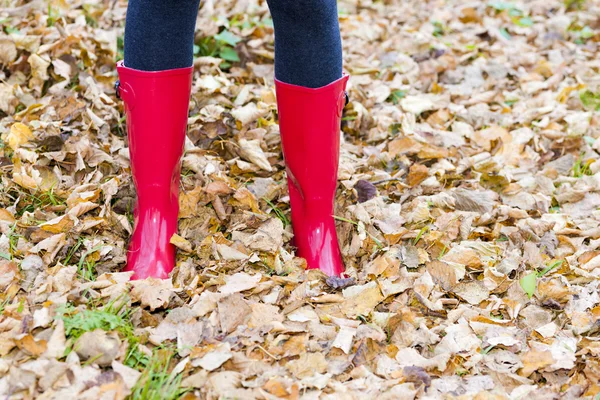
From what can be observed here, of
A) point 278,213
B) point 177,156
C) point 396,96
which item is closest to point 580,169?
point 396,96

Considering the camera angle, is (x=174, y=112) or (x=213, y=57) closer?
(x=174, y=112)

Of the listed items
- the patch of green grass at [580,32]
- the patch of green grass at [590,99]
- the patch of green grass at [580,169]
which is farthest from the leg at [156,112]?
the patch of green grass at [580,32]

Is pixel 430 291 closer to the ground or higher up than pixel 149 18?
closer to the ground

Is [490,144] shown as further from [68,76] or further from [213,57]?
[68,76]

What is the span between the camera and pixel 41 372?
1.22 metres

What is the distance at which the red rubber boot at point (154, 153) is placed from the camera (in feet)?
5.05

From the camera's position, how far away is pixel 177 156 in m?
1.66

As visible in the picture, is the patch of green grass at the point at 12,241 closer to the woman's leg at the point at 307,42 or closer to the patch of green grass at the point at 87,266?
the patch of green grass at the point at 87,266

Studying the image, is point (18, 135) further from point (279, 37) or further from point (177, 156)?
point (279, 37)

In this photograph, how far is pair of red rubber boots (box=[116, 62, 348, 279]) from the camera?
5.08ft

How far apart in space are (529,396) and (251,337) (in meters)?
0.58

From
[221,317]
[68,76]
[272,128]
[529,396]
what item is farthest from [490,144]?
[68,76]

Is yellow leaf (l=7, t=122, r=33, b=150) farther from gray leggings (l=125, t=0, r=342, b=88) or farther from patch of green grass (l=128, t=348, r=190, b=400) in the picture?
patch of green grass (l=128, t=348, r=190, b=400)

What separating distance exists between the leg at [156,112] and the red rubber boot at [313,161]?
248 millimetres
